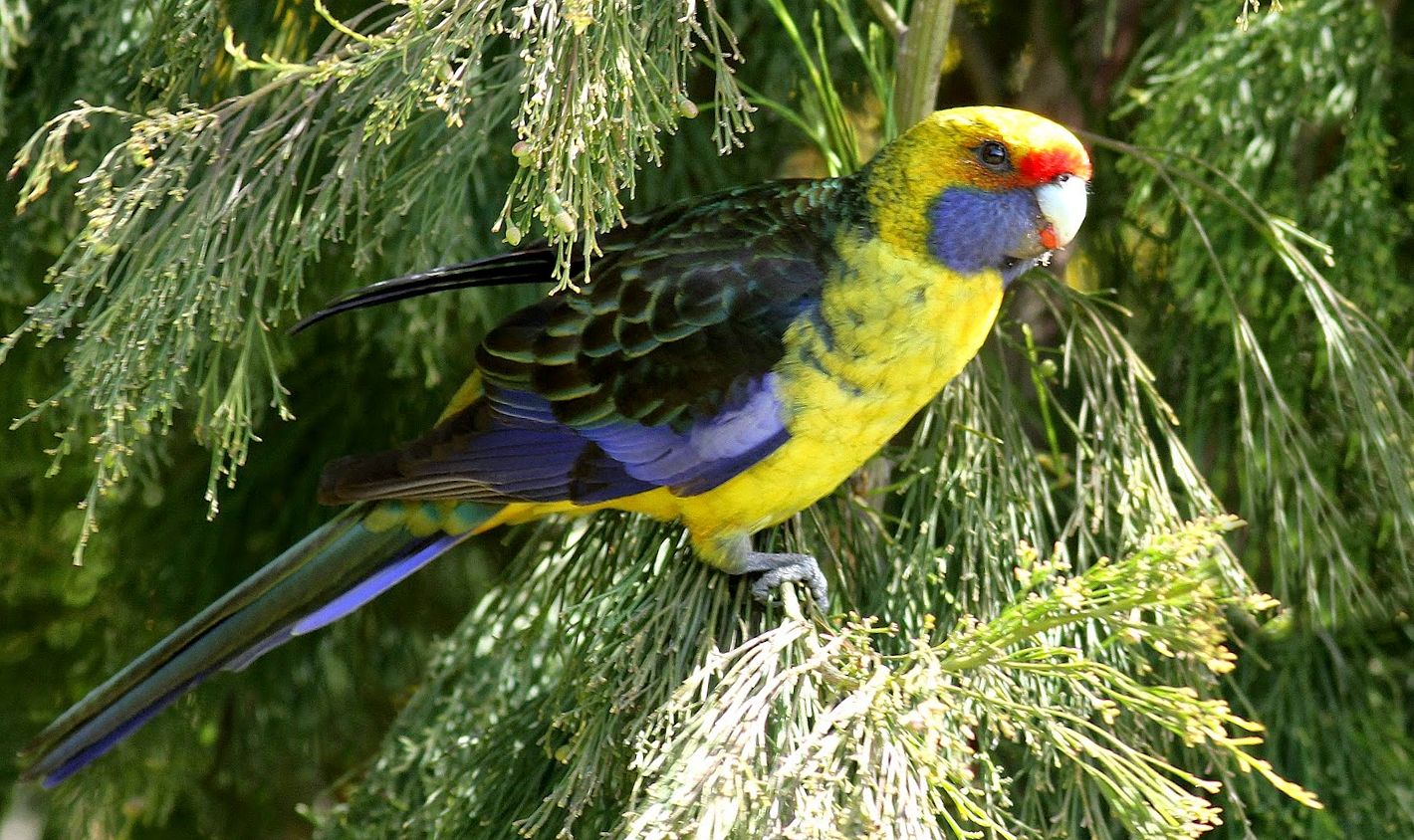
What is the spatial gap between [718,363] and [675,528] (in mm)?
191

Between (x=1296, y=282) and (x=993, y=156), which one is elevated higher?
(x=993, y=156)

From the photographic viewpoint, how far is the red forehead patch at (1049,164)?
1.27m

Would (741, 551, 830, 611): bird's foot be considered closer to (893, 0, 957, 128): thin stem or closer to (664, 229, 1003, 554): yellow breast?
(664, 229, 1003, 554): yellow breast

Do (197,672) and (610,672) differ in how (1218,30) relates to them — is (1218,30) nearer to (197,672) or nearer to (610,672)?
(610,672)

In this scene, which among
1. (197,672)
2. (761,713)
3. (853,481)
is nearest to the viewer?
(761,713)

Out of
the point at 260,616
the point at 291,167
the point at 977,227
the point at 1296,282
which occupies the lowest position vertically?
the point at 260,616

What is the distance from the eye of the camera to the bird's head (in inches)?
50.2

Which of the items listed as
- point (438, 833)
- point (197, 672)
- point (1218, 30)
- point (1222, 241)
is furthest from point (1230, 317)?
point (197, 672)

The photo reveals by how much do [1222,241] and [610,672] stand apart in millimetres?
812

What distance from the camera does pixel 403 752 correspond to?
163 centimetres

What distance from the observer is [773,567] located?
1303 millimetres

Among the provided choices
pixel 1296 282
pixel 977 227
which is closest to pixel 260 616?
pixel 977 227

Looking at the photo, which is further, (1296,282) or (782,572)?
(1296,282)

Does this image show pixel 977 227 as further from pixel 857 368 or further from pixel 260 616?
pixel 260 616
